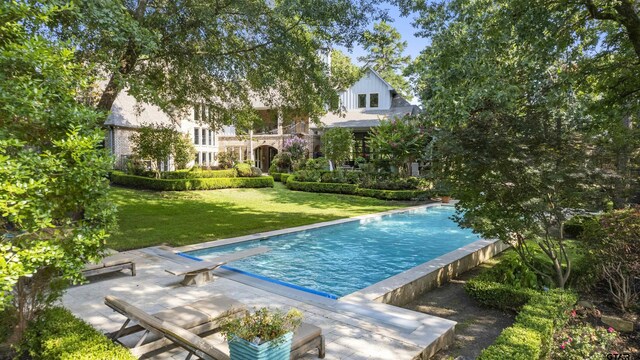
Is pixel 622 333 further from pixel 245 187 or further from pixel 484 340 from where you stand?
pixel 245 187

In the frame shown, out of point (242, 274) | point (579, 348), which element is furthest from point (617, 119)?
point (242, 274)

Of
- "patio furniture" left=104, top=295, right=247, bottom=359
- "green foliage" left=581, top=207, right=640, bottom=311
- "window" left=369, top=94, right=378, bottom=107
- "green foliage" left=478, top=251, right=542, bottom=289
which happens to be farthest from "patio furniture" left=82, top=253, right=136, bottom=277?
"window" left=369, top=94, right=378, bottom=107

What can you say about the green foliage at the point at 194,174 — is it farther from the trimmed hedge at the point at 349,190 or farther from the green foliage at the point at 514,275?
the green foliage at the point at 514,275

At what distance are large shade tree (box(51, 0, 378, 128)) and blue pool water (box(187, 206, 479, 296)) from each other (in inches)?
183

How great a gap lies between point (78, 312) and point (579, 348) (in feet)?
24.4

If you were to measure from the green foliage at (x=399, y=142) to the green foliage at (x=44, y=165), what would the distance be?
22.2 m

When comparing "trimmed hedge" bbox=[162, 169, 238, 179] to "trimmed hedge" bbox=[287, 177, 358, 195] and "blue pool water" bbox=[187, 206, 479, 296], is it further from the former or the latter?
"blue pool water" bbox=[187, 206, 479, 296]

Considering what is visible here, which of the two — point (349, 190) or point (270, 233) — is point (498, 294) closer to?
point (270, 233)

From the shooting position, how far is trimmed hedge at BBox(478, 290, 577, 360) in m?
4.62

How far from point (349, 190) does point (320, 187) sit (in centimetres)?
215

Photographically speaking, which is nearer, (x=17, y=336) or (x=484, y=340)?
(x=17, y=336)

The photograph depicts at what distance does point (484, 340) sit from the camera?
6031mm

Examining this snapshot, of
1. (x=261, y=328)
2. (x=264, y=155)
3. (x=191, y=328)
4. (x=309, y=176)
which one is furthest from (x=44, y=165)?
(x=264, y=155)

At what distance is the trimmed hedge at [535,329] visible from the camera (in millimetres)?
4617
